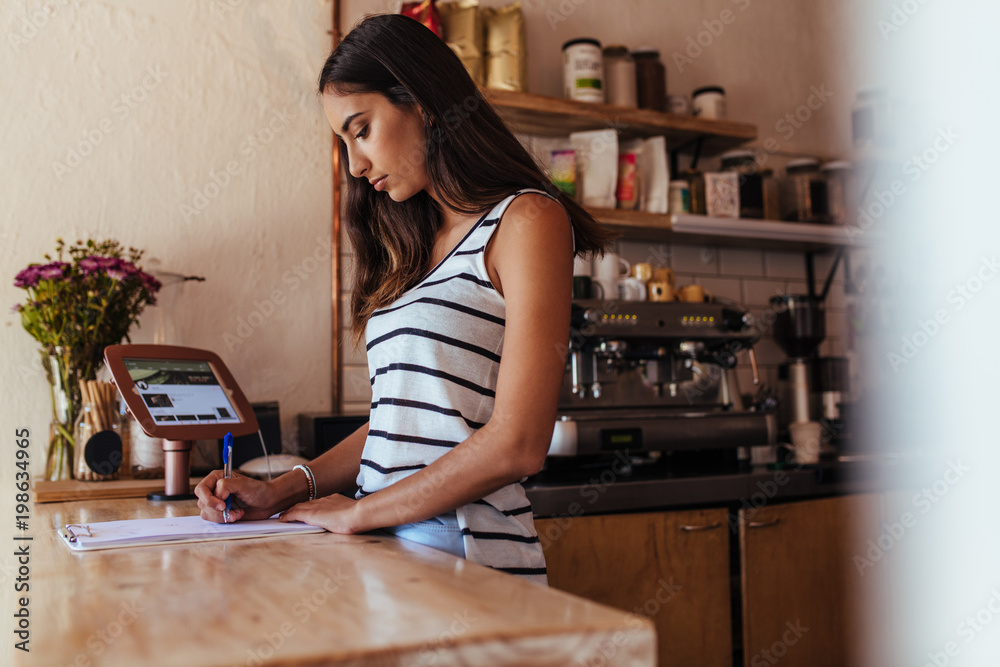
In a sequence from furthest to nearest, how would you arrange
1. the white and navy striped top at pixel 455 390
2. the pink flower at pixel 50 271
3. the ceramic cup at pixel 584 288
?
1. the ceramic cup at pixel 584 288
2. the pink flower at pixel 50 271
3. the white and navy striped top at pixel 455 390

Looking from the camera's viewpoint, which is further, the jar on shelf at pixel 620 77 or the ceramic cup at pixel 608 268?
the jar on shelf at pixel 620 77

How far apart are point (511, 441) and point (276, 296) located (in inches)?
57.5

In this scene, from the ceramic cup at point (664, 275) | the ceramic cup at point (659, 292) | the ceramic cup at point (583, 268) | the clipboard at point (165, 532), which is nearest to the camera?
the clipboard at point (165, 532)

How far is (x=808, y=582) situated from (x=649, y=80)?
5.17 ft

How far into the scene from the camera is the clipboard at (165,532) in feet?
2.82

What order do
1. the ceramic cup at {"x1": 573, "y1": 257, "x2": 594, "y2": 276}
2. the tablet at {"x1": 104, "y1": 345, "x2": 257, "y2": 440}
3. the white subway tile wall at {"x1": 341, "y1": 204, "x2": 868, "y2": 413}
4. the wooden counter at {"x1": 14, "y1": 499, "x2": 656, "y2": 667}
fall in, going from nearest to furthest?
1. the wooden counter at {"x1": 14, "y1": 499, "x2": 656, "y2": 667}
2. the tablet at {"x1": 104, "y1": 345, "x2": 257, "y2": 440}
3. the ceramic cup at {"x1": 573, "y1": 257, "x2": 594, "y2": 276}
4. the white subway tile wall at {"x1": 341, "y1": 204, "x2": 868, "y2": 413}

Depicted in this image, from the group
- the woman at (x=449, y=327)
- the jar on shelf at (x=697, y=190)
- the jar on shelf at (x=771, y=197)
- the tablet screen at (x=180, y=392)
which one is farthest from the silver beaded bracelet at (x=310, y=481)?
the jar on shelf at (x=771, y=197)

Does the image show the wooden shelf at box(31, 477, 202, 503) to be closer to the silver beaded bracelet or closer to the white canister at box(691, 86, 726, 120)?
the silver beaded bracelet

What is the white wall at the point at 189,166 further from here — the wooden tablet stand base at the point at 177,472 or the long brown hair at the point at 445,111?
the long brown hair at the point at 445,111

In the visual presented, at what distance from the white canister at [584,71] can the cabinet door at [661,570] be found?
127 cm

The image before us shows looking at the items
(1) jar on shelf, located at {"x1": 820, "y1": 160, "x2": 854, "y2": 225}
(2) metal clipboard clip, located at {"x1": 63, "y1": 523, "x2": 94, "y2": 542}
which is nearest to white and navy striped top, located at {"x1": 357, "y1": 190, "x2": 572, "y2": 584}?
(2) metal clipboard clip, located at {"x1": 63, "y1": 523, "x2": 94, "y2": 542}

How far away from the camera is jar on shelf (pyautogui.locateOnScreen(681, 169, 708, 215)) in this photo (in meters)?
2.61

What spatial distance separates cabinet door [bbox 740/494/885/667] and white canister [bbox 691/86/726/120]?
1293 mm

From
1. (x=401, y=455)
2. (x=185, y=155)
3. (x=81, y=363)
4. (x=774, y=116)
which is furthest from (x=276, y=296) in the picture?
(x=774, y=116)
